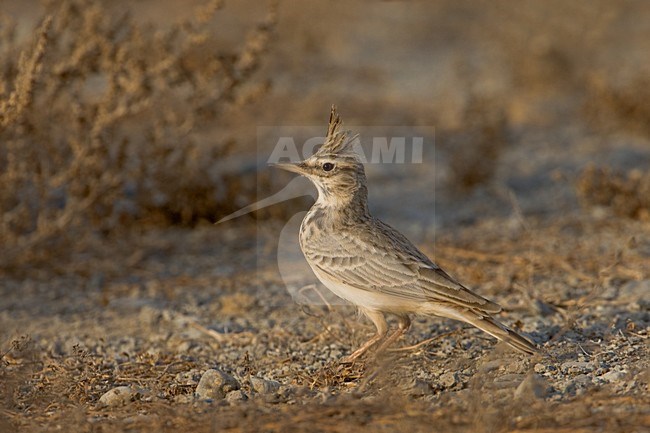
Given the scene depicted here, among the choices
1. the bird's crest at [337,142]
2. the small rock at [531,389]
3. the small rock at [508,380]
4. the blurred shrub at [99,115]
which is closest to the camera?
the small rock at [531,389]

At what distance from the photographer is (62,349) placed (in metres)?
5.25

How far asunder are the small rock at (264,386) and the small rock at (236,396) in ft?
0.27

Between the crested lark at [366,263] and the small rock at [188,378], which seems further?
the small rock at [188,378]

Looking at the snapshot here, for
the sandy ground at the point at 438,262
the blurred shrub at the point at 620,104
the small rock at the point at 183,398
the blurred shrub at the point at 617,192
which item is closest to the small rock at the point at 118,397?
the sandy ground at the point at 438,262

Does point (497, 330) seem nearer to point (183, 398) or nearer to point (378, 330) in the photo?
point (378, 330)

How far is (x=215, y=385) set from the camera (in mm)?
4246

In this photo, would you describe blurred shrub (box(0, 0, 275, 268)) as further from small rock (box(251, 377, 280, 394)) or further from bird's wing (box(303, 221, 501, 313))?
small rock (box(251, 377, 280, 394))

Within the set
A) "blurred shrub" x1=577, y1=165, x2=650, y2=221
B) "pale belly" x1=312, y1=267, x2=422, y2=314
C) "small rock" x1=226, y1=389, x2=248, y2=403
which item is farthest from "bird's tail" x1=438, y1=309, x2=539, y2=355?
"blurred shrub" x1=577, y1=165, x2=650, y2=221

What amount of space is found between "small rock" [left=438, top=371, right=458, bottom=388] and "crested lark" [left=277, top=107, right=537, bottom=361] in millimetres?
268

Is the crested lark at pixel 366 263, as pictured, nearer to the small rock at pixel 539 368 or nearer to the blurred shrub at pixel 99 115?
the small rock at pixel 539 368

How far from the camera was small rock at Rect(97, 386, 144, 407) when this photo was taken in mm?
4129

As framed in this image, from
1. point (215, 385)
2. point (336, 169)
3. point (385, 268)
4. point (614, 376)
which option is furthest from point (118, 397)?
point (614, 376)

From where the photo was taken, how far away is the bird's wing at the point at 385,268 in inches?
172

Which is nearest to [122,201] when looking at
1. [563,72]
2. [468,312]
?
[468,312]
